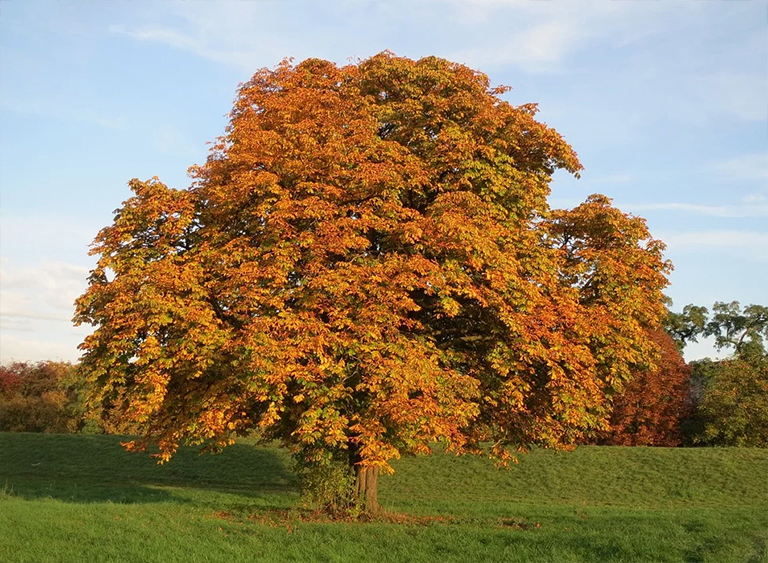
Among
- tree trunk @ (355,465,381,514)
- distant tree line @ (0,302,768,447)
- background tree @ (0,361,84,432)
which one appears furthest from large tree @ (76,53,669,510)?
background tree @ (0,361,84,432)

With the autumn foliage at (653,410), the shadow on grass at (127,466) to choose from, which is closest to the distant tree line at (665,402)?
the autumn foliage at (653,410)

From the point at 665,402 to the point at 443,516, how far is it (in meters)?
36.5

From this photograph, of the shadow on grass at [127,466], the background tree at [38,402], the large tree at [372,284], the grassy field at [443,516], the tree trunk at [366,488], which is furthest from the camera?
the background tree at [38,402]

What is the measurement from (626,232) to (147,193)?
571 inches

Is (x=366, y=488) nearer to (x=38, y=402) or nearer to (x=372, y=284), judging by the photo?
(x=372, y=284)

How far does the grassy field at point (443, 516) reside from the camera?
1459 centimetres

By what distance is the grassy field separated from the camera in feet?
47.9

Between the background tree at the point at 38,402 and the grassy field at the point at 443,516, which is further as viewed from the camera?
the background tree at the point at 38,402

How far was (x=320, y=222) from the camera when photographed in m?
17.6

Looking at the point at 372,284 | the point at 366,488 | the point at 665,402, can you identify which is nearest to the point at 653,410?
the point at 665,402

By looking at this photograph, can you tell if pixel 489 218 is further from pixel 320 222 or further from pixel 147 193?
pixel 147 193

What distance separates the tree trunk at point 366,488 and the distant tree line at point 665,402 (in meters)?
26.1

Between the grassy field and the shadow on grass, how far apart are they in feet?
0.93

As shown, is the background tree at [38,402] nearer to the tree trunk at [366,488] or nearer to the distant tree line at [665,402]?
the distant tree line at [665,402]
